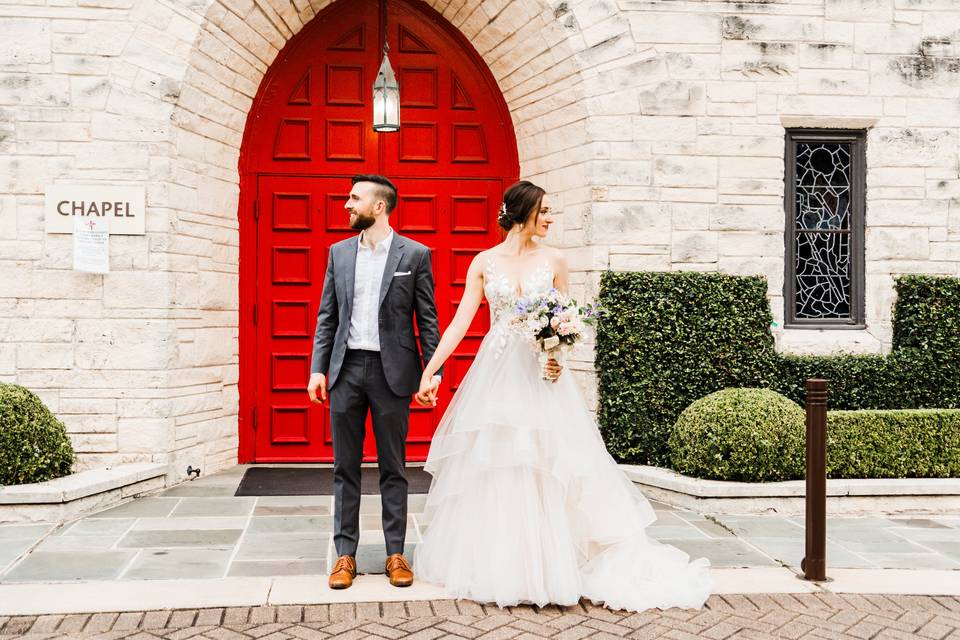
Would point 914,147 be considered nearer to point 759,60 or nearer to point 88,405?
point 759,60

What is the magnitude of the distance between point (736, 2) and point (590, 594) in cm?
530

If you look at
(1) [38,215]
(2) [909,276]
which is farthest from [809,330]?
(1) [38,215]

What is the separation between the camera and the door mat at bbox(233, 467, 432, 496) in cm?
695

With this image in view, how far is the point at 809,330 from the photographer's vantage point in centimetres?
775

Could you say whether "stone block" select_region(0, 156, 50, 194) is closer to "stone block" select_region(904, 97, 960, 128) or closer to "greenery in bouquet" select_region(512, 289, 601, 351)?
"greenery in bouquet" select_region(512, 289, 601, 351)

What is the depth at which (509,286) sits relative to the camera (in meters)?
4.60

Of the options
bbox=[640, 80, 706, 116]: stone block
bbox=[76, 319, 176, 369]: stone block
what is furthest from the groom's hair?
bbox=[640, 80, 706, 116]: stone block

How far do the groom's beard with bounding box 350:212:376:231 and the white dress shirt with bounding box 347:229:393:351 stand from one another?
102 mm

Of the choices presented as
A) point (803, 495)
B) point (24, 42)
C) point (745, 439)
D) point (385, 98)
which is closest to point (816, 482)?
point (745, 439)

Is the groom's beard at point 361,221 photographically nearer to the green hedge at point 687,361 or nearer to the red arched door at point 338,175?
the green hedge at point 687,361

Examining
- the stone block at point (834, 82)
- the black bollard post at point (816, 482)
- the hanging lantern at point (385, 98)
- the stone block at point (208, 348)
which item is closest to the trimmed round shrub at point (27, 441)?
the stone block at point (208, 348)

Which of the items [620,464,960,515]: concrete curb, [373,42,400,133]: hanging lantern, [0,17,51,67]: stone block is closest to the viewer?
[620,464,960,515]: concrete curb

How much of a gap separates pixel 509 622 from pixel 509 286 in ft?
5.36

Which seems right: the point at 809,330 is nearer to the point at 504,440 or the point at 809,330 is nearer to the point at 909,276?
the point at 909,276
